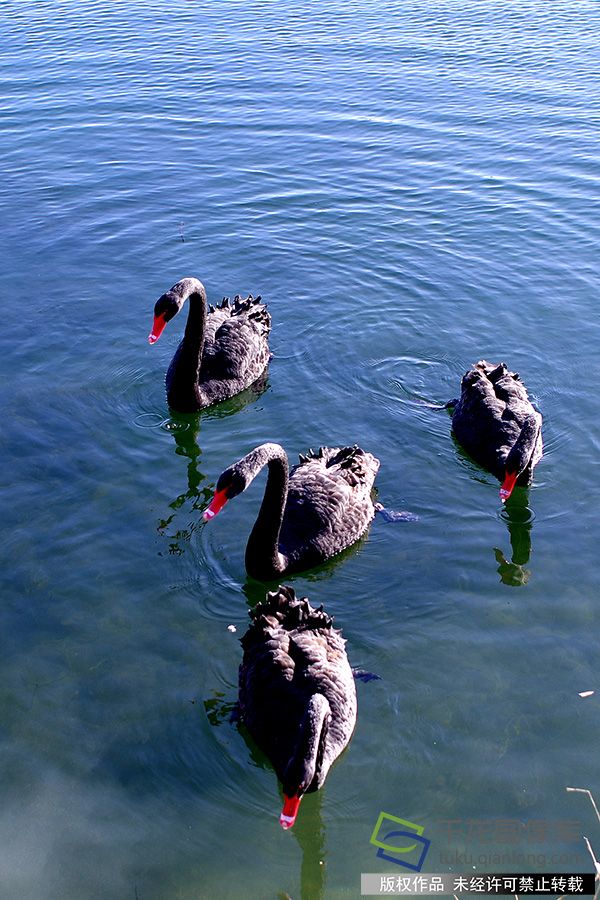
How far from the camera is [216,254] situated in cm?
1545

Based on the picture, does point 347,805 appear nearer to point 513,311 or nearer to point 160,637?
point 160,637

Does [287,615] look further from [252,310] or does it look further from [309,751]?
[252,310]

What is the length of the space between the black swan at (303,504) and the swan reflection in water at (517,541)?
134 centimetres

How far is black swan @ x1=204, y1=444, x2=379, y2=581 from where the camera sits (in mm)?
8938

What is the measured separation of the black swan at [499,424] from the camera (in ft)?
33.2

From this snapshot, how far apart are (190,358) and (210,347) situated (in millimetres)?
820

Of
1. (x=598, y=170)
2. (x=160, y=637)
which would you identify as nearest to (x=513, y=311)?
(x=598, y=170)

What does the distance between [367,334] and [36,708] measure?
704 cm

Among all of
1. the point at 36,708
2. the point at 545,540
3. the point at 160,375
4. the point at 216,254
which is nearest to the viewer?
the point at 36,708

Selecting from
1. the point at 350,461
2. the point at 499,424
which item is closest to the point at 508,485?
the point at 499,424

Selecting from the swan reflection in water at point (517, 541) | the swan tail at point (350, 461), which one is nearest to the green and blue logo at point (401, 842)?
the swan reflection in water at point (517, 541)

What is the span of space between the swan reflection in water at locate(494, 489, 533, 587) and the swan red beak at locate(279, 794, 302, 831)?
355cm

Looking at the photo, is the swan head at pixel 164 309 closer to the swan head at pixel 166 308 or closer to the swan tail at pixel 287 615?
the swan head at pixel 166 308

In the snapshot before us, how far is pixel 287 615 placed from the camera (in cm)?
805
